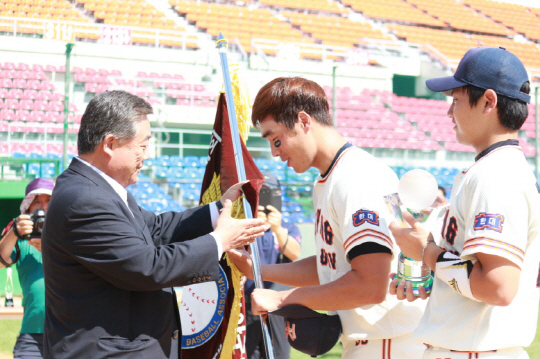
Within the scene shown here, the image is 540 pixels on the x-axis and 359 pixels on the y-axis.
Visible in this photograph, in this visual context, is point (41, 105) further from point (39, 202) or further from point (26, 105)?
point (39, 202)

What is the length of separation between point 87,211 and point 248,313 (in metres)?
2.33

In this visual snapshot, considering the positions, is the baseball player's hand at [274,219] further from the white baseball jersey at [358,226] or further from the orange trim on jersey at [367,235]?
the orange trim on jersey at [367,235]

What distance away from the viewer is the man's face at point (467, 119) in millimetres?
1697

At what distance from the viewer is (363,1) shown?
939 inches

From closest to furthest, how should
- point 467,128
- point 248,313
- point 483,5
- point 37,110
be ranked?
1. point 467,128
2. point 248,313
3. point 37,110
4. point 483,5

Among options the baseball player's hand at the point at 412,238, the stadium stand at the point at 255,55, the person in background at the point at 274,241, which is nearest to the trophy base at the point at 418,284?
the baseball player's hand at the point at 412,238

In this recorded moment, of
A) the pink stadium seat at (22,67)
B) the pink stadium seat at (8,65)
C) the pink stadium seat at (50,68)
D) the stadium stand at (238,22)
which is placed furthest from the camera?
the stadium stand at (238,22)

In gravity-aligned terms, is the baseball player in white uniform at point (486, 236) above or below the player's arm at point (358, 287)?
above

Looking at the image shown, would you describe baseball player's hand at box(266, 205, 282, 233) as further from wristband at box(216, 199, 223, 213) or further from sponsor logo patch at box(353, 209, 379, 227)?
sponsor logo patch at box(353, 209, 379, 227)

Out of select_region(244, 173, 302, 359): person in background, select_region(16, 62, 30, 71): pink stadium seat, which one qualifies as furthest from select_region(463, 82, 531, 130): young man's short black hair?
select_region(16, 62, 30, 71): pink stadium seat

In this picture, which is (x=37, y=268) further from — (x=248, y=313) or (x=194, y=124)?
(x=194, y=124)

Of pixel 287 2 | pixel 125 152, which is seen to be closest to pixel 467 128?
pixel 125 152

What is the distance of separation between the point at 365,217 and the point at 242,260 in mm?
775

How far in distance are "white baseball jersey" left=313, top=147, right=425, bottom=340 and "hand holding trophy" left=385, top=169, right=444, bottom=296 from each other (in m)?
0.08
